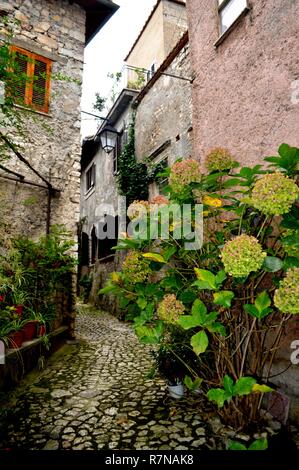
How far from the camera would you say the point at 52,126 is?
569 centimetres


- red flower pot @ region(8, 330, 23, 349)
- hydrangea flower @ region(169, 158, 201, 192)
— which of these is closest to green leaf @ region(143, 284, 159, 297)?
hydrangea flower @ region(169, 158, 201, 192)

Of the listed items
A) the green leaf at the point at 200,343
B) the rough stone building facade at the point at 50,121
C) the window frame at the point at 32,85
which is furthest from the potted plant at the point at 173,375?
the window frame at the point at 32,85

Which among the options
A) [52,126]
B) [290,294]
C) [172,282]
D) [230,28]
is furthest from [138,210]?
[52,126]

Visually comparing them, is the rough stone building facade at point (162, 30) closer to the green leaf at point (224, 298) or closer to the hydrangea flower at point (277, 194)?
the hydrangea flower at point (277, 194)

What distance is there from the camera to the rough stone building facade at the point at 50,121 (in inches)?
205

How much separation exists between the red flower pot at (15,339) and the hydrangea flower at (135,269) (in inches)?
84.7

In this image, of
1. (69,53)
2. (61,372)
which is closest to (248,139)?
(61,372)

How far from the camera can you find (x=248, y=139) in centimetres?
307

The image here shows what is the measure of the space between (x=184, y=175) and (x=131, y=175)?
24.1 ft

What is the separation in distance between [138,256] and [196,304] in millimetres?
637

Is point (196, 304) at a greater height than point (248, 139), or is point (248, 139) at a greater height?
point (248, 139)

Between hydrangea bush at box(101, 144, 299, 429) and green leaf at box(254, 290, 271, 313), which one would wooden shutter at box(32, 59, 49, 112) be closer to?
hydrangea bush at box(101, 144, 299, 429)

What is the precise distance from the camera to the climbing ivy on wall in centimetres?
876
